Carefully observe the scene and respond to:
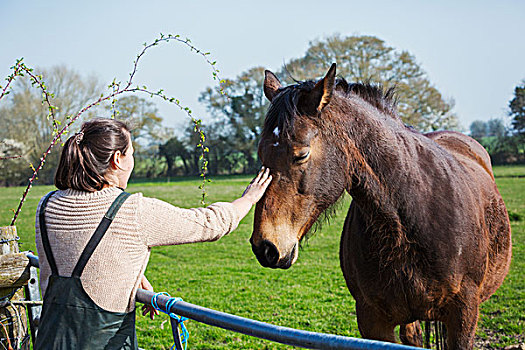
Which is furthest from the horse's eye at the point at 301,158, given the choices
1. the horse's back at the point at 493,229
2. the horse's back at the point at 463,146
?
the horse's back at the point at 463,146

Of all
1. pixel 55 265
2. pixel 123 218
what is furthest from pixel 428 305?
pixel 55 265

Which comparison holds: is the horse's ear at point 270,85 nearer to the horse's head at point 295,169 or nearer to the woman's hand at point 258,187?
the horse's head at point 295,169

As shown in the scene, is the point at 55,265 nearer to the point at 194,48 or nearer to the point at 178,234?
the point at 178,234

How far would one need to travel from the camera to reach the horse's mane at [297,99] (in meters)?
2.20

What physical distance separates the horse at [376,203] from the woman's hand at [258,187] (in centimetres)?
4

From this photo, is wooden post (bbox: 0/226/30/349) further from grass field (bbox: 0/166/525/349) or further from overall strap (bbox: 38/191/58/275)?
overall strap (bbox: 38/191/58/275)

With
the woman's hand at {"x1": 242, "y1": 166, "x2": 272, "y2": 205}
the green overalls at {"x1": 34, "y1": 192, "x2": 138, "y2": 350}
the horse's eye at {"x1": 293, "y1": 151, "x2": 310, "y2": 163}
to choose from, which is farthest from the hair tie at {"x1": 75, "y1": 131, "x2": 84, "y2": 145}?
the horse's eye at {"x1": 293, "y1": 151, "x2": 310, "y2": 163}

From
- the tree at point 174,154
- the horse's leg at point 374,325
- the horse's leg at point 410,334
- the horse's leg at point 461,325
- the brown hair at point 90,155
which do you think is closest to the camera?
the brown hair at point 90,155

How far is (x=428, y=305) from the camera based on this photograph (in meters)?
2.57

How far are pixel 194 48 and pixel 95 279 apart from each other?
6.19ft

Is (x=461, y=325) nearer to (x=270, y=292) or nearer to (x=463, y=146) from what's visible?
(x=463, y=146)

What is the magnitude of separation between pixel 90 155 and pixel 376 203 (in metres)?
1.57

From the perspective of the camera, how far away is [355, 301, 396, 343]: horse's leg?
2.83 metres

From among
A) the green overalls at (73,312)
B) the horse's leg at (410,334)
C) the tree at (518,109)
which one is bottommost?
the horse's leg at (410,334)
